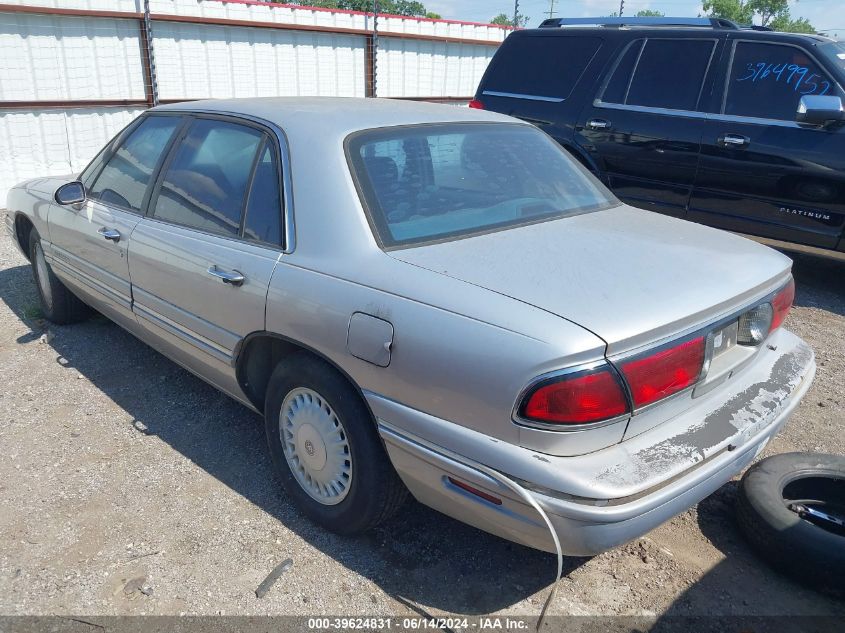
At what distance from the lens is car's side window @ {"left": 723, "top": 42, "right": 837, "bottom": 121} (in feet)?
17.4

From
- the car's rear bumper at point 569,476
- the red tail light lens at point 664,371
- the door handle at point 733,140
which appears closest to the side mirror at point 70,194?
the car's rear bumper at point 569,476

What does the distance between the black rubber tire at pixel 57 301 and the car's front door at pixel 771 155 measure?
4.90 m

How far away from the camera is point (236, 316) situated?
2.89 meters

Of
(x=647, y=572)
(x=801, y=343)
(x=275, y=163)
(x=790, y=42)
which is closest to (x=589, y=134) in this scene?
(x=790, y=42)

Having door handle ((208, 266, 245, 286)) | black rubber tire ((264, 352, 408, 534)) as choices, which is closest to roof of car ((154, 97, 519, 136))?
door handle ((208, 266, 245, 286))

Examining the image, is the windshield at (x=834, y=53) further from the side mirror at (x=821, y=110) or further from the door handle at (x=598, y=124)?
the door handle at (x=598, y=124)

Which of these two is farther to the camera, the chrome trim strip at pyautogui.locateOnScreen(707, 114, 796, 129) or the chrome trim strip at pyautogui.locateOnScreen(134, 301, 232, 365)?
the chrome trim strip at pyautogui.locateOnScreen(707, 114, 796, 129)

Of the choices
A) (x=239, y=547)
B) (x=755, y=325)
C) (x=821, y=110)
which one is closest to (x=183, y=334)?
(x=239, y=547)

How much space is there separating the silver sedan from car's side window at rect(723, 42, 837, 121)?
2828 mm

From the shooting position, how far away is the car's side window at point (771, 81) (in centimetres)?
529

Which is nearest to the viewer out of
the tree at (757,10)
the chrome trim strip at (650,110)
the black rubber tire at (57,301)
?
the black rubber tire at (57,301)

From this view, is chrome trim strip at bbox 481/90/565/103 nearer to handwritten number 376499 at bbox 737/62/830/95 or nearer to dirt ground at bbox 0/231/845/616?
handwritten number 376499 at bbox 737/62/830/95

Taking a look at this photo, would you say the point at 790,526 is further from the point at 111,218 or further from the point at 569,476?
the point at 111,218

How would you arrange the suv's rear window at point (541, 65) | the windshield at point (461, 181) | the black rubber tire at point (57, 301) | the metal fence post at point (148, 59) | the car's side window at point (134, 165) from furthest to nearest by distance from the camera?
Answer: the metal fence post at point (148, 59) < the suv's rear window at point (541, 65) < the black rubber tire at point (57, 301) < the car's side window at point (134, 165) < the windshield at point (461, 181)
